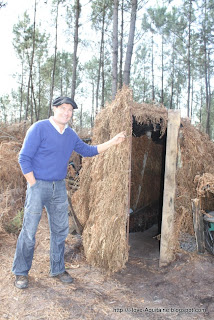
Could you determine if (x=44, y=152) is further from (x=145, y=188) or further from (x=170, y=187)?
(x=145, y=188)

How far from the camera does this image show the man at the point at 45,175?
2.95 meters

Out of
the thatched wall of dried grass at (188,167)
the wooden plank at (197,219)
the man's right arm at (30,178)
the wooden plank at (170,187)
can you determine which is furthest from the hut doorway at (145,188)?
the man's right arm at (30,178)

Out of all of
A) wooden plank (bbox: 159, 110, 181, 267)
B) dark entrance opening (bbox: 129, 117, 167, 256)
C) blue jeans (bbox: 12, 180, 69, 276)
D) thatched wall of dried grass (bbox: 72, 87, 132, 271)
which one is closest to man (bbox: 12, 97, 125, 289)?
blue jeans (bbox: 12, 180, 69, 276)

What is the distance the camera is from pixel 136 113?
4.09 m

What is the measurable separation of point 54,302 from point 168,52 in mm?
27081

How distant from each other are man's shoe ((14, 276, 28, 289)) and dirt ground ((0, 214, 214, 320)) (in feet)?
0.18

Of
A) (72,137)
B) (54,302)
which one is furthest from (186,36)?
(54,302)

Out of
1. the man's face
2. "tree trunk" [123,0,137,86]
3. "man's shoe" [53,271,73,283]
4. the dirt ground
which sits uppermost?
"tree trunk" [123,0,137,86]

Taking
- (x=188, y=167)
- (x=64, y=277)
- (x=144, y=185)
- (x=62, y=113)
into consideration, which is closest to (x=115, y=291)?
(x=64, y=277)

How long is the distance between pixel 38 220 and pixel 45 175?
566 mm

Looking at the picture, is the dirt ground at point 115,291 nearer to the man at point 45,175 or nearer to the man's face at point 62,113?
the man at point 45,175

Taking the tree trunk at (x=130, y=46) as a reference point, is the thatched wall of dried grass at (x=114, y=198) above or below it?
below

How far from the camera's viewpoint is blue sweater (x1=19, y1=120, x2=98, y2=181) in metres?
2.89

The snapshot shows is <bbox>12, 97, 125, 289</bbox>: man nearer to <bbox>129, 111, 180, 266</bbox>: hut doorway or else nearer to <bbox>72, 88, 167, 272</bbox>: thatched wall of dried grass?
<bbox>72, 88, 167, 272</bbox>: thatched wall of dried grass
